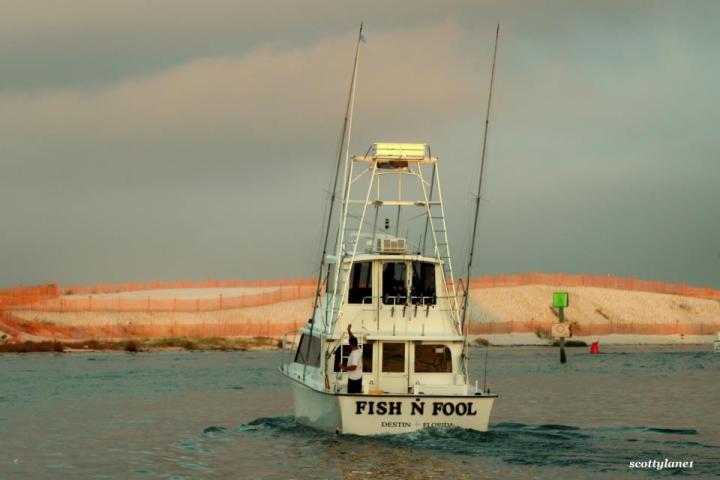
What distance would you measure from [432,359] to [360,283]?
3068mm

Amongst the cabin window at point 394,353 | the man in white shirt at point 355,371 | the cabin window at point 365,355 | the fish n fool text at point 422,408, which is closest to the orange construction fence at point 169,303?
the cabin window at point 365,355

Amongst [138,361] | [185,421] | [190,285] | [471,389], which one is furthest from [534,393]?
[190,285]

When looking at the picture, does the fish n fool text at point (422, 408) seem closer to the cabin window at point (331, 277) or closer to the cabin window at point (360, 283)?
the cabin window at point (360, 283)

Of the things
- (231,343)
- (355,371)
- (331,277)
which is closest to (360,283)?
(331,277)

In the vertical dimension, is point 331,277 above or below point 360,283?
above

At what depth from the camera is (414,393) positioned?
110 ft

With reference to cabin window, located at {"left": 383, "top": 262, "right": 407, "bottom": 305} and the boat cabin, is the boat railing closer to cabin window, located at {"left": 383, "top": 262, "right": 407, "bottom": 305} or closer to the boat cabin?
the boat cabin

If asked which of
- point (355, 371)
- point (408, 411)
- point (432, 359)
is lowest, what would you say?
point (408, 411)

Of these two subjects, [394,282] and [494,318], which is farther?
[494,318]

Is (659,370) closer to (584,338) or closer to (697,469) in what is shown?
(697,469)

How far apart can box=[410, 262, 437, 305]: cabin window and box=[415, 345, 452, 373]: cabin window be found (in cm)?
136

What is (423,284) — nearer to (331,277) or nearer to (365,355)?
(365,355)

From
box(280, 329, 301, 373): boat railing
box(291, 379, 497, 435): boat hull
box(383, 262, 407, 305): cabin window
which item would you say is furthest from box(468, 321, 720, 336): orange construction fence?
box(291, 379, 497, 435): boat hull

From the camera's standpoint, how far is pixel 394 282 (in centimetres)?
3622
